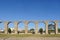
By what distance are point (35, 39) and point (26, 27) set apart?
147 feet

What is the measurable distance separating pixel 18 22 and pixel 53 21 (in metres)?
11.8

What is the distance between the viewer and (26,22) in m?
48.3

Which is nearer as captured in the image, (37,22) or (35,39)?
(35,39)

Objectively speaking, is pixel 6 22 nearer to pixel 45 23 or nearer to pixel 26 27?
pixel 26 27

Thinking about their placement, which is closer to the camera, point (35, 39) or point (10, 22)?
point (35, 39)

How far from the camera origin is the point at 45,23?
47812 mm

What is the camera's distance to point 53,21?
48406 millimetres

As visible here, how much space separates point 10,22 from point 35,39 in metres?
45.8

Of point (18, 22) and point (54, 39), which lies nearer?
point (54, 39)

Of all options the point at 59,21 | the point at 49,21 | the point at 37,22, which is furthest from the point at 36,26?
the point at 59,21

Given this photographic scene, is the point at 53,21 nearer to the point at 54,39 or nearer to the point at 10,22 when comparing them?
the point at 10,22

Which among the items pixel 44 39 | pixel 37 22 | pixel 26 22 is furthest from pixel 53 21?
pixel 44 39

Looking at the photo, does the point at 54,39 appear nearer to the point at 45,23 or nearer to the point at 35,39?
the point at 35,39

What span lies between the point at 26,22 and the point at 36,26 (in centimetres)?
361
